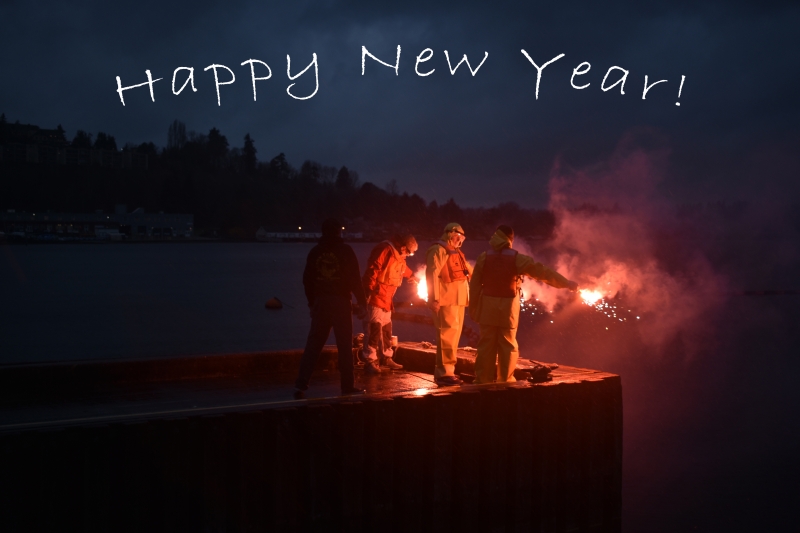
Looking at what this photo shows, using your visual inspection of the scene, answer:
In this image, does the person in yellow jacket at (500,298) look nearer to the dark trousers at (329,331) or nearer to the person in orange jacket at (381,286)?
the person in orange jacket at (381,286)

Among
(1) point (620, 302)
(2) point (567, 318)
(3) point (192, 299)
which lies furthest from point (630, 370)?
(3) point (192, 299)

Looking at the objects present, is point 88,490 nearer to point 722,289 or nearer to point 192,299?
point 192,299

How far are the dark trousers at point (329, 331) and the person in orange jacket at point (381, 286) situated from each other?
1.77 meters

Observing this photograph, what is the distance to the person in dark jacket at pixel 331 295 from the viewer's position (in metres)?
7.86

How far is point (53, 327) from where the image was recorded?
1783 inches

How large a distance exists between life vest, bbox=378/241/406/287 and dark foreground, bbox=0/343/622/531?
1430mm

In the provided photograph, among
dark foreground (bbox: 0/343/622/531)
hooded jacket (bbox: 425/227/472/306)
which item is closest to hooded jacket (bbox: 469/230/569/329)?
hooded jacket (bbox: 425/227/472/306)

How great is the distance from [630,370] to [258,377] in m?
24.2

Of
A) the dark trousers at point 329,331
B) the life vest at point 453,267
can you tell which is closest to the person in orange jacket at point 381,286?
the life vest at point 453,267

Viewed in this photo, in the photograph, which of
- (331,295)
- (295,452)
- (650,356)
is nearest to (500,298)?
(331,295)

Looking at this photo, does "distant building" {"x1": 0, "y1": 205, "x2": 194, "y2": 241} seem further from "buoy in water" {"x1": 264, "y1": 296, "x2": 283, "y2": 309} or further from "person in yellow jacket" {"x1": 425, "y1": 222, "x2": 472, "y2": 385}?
"person in yellow jacket" {"x1": 425, "y1": 222, "x2": 472, "y2": 385}

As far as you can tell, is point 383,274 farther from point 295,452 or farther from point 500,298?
Result: point 295,452

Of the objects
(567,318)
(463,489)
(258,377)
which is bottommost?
(567,318)

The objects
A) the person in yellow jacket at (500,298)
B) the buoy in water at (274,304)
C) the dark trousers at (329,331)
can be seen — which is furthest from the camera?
the buoy in water at (274,304)
